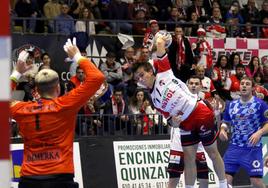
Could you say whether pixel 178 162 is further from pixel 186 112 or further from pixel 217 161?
pixel 186 112

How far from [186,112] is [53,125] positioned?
5126mm

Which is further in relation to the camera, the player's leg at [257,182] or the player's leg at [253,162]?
the player's leg at [257,182]

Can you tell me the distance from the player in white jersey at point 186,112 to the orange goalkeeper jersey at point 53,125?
180 inches

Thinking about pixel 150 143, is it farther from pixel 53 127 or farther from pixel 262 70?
pixel 53 127

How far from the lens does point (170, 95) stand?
10.6 m

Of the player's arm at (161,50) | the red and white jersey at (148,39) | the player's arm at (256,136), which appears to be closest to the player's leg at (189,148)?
the player's arm at (256,136)

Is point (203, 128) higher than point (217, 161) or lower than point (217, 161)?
higher

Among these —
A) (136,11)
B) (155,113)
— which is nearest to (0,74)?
(155,113)

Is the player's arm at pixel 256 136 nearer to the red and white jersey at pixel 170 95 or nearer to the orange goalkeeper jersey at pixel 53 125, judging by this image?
the red and white jersey at pixel 170 95

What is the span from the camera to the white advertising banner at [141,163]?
14883 mm

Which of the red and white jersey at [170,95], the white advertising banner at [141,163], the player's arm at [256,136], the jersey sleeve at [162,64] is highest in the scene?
the jersey sleeve at [162,64]

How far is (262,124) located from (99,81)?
19.1ft

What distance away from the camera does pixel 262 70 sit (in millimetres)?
20219

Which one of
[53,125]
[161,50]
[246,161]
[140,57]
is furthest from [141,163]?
[53,125]
